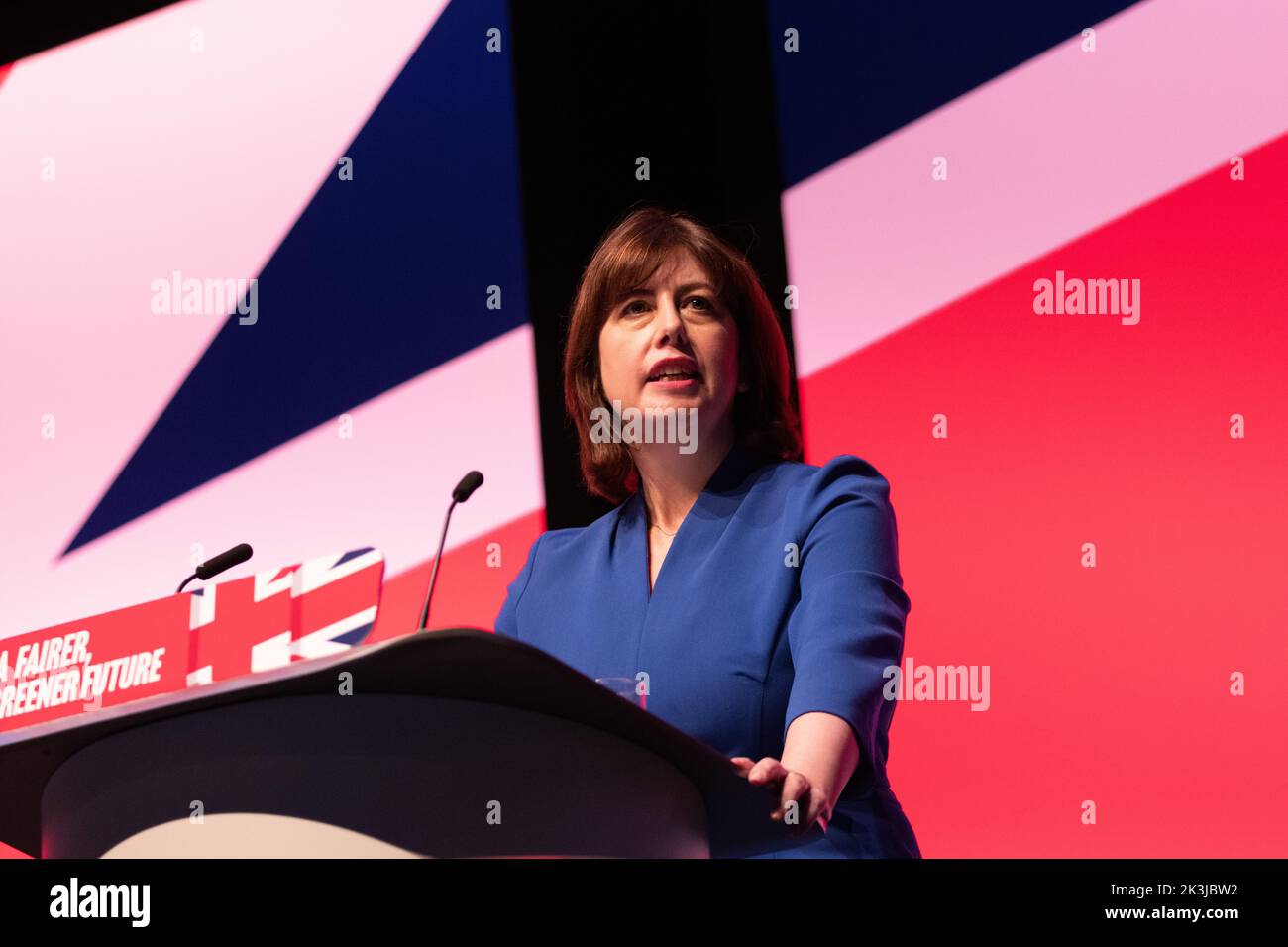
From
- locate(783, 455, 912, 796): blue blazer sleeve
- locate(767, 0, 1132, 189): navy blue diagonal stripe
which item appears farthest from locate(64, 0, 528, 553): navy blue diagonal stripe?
locate(783, 455, 912, 796): blue blazer sleeve

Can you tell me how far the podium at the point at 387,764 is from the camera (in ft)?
3.11

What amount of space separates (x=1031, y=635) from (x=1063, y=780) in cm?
32

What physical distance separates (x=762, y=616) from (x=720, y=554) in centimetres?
16

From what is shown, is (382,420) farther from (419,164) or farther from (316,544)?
(419,164)

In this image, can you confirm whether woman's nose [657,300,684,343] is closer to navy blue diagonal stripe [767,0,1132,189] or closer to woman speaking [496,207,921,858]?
woman speaking [496,207,921,858]

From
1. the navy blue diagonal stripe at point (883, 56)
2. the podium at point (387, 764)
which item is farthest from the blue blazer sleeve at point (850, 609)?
the navy blue diagonal stripe at point (883, 56)

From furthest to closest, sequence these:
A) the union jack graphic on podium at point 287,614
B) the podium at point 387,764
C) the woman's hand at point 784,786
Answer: the union jack graphic on podium at point 287,614 → the woman's hand at point 784,786 → the podium at point 387,764

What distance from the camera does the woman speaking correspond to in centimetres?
154

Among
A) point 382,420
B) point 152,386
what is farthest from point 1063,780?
point 152,386

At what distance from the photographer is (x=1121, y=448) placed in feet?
9.06
